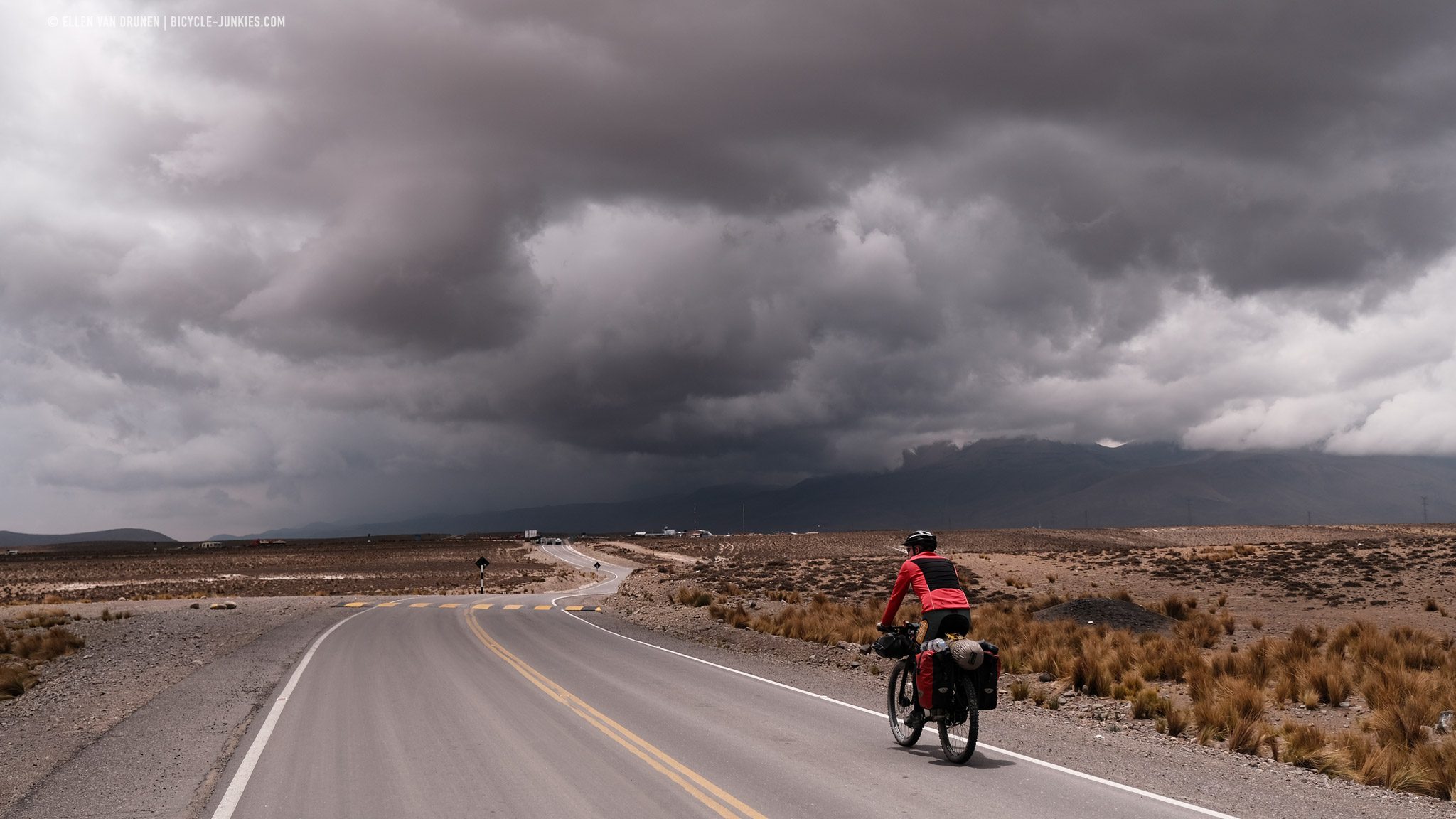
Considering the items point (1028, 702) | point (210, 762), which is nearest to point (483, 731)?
point (210, 762)

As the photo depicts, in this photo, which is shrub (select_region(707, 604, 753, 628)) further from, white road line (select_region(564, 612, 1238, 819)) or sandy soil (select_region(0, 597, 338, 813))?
sandy soil (select_region(0, 597, 338, 813))

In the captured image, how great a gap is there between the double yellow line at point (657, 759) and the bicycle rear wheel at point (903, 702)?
8.55 ft

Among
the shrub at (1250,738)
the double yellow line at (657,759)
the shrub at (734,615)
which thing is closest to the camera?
the double yellow line at (657,759)

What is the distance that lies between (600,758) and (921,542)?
13.5ft

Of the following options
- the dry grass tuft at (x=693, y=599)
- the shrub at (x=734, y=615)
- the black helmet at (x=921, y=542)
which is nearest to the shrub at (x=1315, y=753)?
the black helmet at (x=921, y=542)

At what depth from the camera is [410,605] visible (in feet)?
127

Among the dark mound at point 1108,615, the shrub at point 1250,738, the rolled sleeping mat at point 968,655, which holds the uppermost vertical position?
the rolled sleeping mat at point 968,655

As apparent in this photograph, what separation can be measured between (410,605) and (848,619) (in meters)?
21.3

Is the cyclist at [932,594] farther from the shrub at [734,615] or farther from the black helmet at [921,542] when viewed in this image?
the shrub at [734,615]

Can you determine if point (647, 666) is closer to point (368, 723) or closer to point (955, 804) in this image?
point (368, 723)

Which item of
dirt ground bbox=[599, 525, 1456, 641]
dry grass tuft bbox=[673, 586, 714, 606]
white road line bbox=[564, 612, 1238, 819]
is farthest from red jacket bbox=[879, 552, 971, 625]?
dry grass tuft bbox=[673, 586, 714, 606]

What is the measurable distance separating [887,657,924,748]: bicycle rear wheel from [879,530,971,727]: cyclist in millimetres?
152

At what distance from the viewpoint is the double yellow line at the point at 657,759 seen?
25.3 ft

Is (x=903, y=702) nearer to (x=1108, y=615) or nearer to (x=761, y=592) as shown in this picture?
(x=1108, y=615)
